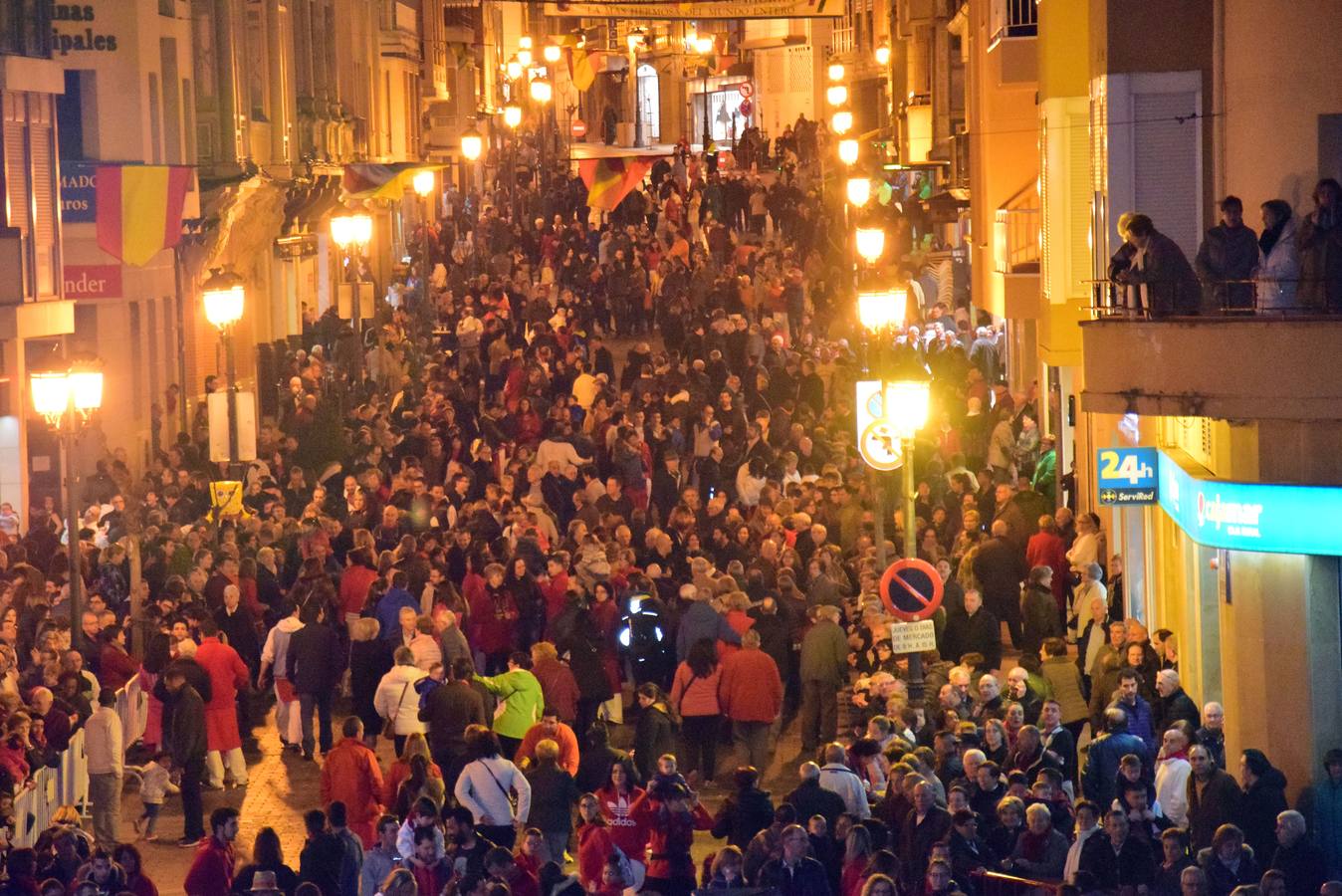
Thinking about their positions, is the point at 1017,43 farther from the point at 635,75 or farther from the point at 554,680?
the point at 635,75

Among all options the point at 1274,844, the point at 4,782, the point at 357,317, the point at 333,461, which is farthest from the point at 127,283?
the point at 1274,844

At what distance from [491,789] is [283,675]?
475 centimetres

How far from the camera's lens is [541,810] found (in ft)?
55.1

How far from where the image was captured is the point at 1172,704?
57.6 ft

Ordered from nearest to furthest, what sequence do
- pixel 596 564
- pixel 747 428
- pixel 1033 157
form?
pixel 596 564 < pixel 747 428 < pixel 1033 157

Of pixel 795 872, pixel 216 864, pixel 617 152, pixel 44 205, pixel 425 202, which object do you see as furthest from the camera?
pixel 425 202

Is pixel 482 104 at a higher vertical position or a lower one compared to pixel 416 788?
higher

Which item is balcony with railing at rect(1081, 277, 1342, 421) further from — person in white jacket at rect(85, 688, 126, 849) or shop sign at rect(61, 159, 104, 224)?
shop sign at rect(61, 159, 104, 224)

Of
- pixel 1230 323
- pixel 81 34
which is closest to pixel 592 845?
pixel 1230 323

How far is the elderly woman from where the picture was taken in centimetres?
1444

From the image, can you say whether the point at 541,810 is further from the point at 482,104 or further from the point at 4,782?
the point at 482,104

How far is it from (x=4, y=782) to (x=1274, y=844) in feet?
25.2

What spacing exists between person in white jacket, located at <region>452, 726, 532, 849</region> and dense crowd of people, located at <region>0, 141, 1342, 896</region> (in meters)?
0.02

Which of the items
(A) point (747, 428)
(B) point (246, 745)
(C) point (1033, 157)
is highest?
(C) point (1033, 157)
